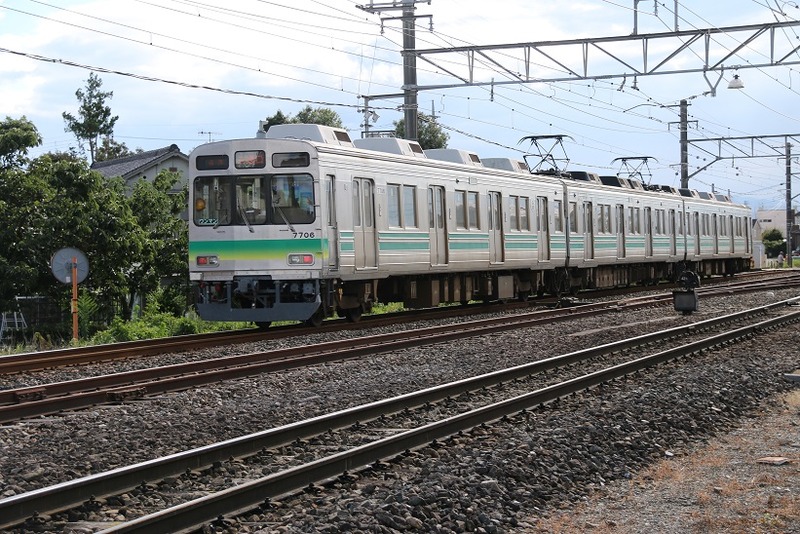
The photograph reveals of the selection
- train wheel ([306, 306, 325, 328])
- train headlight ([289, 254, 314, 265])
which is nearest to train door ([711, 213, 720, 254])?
train wheel ([306, 306, 325, 328])

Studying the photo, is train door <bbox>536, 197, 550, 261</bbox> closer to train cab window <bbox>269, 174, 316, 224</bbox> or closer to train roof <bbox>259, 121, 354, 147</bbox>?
train roof <bbox>259, 121, 354, 147</bbox>

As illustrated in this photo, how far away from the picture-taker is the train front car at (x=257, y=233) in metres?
16.6

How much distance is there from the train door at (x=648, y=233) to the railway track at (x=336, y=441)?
64.6ft

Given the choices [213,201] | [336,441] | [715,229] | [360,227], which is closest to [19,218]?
[213,201]

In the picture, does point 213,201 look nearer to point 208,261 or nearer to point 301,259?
point 208,261

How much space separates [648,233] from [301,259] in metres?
19.0

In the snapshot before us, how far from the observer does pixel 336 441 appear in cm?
820

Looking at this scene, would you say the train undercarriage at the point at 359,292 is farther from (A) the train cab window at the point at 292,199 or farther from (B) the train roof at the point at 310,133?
(B) the train roof at the point at 310,133

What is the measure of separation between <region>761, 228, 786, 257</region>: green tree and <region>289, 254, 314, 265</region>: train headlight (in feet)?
253

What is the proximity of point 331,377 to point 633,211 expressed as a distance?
71.9 feet

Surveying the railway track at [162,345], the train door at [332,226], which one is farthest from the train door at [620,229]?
the train door at [332,226]

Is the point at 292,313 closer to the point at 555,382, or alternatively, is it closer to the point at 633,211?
the point at 555,382

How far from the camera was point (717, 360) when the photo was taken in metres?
Answer: 13.4

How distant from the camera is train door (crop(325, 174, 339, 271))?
1686 centimetres
